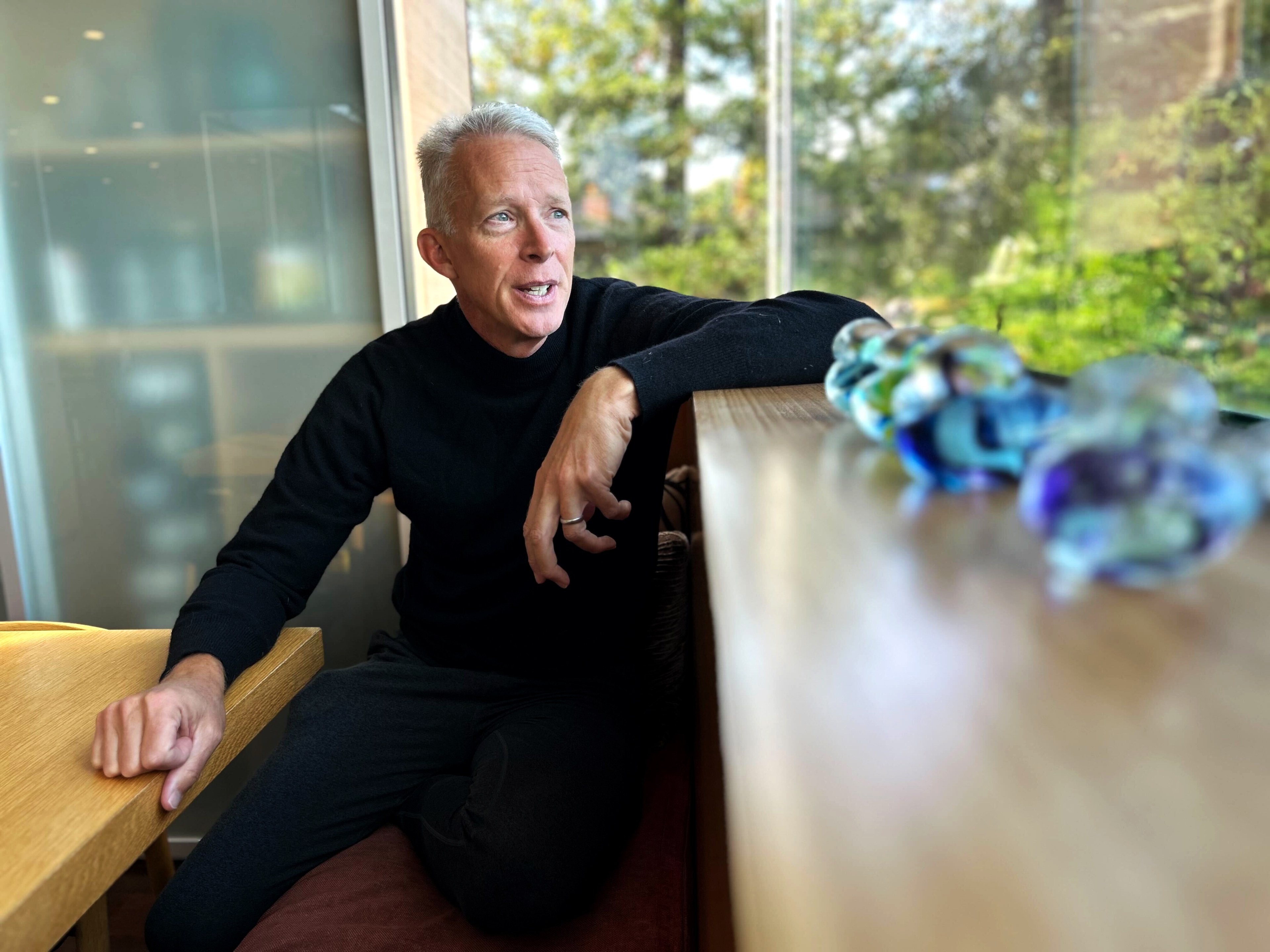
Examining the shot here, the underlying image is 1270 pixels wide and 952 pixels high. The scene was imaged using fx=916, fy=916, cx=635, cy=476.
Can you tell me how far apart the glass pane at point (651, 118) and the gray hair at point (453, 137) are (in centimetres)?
376

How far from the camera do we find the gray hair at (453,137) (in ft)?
4.53

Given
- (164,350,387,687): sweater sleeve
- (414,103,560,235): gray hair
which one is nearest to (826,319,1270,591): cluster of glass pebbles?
(164,350,387,687): sweater sleeve

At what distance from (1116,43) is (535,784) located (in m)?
5.44

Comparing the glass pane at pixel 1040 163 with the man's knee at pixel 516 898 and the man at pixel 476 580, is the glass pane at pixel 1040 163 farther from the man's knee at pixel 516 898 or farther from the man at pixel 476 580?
the man's knee at pixel 516 898

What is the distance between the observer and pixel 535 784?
108 centimetres

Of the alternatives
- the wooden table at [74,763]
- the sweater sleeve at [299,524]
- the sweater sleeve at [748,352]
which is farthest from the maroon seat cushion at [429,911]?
the sweater sleeve at [748,352]

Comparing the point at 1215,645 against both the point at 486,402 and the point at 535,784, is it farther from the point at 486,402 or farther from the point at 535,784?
the point at 486,402

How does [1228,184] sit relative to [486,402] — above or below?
above

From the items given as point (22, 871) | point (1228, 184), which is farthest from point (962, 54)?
point (22, 871)

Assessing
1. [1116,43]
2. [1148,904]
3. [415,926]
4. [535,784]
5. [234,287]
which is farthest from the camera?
[1116,43]

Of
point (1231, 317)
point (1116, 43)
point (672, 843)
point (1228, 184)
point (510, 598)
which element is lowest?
point (672, 843)

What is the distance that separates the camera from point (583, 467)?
80 cm

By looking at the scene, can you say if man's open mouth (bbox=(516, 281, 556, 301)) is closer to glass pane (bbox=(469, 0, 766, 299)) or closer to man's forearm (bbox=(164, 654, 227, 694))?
man's forearm (bbox=(164, 654, 227, 694))

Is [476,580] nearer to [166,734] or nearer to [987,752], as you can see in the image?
[166,734]
